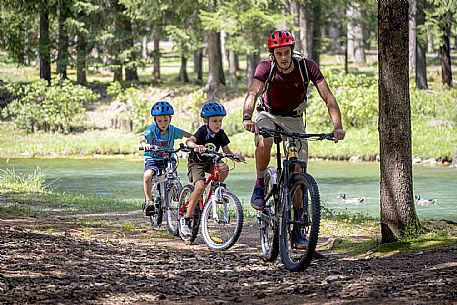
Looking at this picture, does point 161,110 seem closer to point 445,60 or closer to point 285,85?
point 285,85

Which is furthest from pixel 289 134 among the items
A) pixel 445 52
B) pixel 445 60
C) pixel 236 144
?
pixel 445 52

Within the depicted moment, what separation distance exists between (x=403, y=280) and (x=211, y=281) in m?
1.53

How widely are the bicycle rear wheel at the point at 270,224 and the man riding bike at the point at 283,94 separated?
0.49 feet

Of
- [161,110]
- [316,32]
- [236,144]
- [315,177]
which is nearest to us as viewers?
[161,110]

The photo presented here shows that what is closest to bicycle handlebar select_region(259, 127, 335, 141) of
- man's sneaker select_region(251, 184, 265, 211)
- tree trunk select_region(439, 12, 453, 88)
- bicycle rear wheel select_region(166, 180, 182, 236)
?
man's sneaker select_region(251, 184, 265, 211)

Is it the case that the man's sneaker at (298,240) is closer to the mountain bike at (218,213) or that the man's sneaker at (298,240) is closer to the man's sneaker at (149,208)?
the mountain bike at (218,213)

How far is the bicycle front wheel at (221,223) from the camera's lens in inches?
352

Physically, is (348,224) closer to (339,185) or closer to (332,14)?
(339,185)

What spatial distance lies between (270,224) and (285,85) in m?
1.30

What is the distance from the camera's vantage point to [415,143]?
1029 inches

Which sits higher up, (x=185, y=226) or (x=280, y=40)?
(x=280, y=40)

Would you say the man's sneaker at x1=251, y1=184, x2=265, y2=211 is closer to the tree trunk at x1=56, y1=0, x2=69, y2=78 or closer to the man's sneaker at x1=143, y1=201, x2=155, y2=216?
the man's sneaker at x1=143, y1=201, x2=155, y2=216

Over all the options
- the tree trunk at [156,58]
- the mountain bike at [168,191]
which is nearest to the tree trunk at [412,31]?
the tree trunk at [156,58]

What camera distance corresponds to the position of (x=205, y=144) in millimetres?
9398
